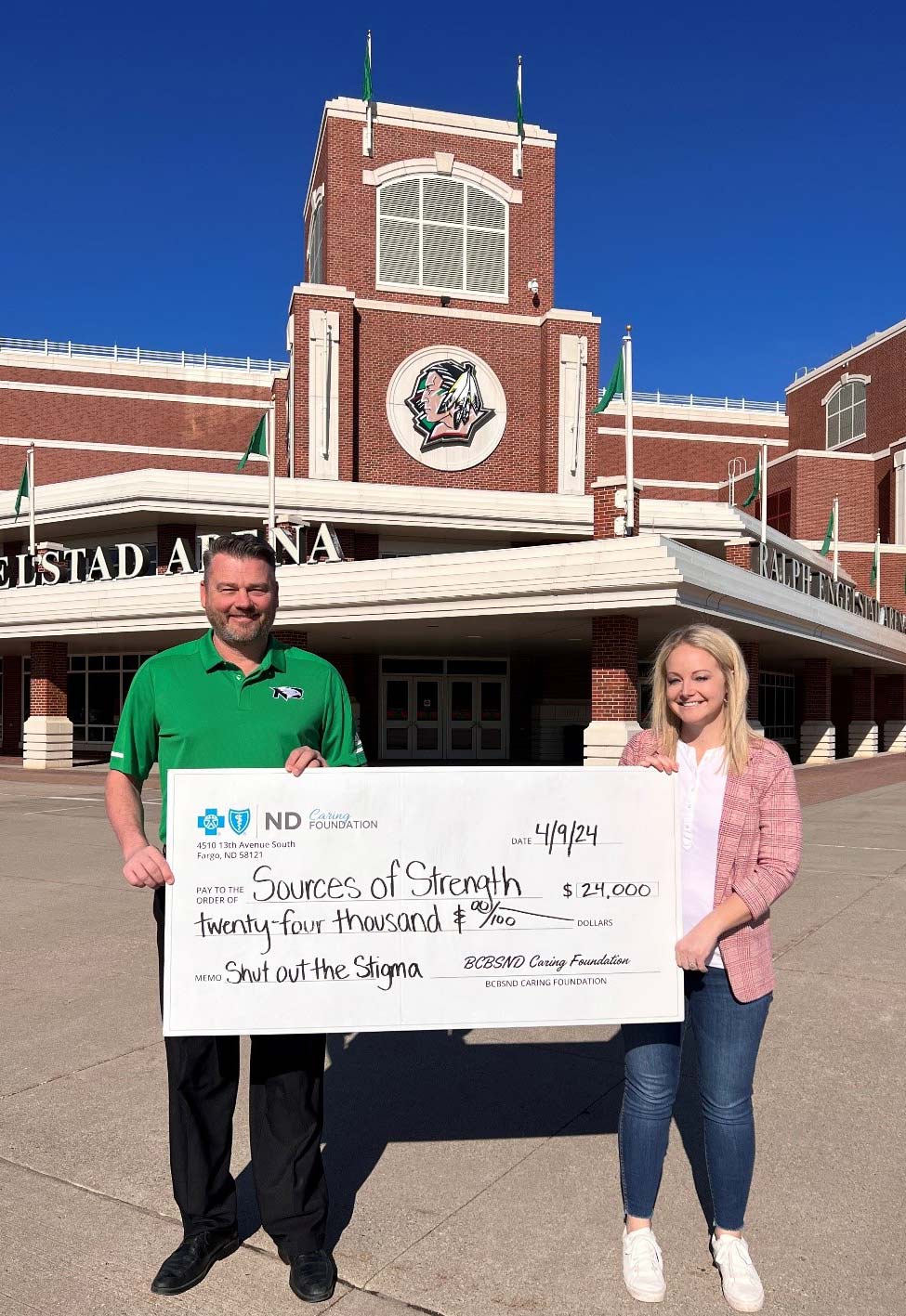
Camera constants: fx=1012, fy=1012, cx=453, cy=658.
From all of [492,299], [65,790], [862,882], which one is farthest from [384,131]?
[862,882]

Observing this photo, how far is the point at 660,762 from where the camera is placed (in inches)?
118

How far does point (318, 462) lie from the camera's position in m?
29.8

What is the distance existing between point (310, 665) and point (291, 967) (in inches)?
36.3

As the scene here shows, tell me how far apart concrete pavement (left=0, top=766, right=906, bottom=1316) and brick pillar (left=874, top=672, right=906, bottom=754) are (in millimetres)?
41230

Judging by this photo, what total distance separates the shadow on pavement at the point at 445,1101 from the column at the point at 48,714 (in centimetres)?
2312

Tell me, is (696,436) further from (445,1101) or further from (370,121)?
(445,1101)

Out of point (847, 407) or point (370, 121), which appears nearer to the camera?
point (370, 121)

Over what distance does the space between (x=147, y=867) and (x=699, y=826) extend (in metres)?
1.61

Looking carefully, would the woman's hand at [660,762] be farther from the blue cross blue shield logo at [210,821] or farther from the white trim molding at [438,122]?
Answer: the white trim molding at [438,122]

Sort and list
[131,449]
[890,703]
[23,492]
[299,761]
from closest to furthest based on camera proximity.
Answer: [299,761], [23,492], [890,703], [131,449]

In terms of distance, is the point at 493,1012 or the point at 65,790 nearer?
the point at 493,1012

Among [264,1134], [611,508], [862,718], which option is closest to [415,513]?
[611,508]

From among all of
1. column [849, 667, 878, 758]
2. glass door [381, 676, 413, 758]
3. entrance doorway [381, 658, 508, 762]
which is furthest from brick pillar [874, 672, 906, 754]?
glass door [381, 676, 413, 758]

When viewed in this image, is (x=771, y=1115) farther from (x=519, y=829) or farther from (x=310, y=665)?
(x=310, y=665)
